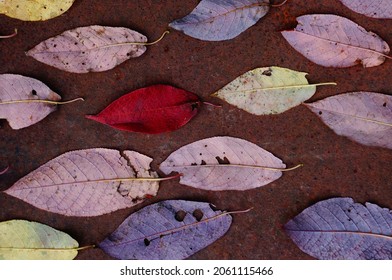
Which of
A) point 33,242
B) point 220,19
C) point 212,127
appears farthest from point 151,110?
point 33,242

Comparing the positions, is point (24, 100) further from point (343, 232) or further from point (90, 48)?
point (343, 232)

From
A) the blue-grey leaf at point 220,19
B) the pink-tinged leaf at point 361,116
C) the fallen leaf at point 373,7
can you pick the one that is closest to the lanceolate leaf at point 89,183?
the blue-grey leaf at point 220,19

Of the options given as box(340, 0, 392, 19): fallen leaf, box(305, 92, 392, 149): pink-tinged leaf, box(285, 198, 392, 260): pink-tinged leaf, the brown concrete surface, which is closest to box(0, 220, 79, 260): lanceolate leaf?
the brown concrete surface

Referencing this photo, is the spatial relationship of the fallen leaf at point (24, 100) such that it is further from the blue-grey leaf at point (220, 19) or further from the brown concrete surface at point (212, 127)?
the blue-grey leaf at point (220, 19)

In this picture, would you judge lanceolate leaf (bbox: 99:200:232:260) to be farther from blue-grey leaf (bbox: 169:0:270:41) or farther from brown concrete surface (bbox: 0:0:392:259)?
blue-grey leaf (bbox: 169:0:270:41)
